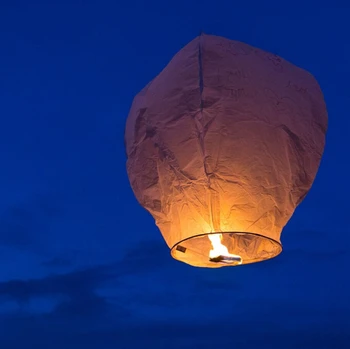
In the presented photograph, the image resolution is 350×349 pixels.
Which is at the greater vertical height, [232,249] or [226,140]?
[226,140]

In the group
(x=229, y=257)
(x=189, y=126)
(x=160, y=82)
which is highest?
(x=160, y=82)

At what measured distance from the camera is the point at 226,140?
1.92m

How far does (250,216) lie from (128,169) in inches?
20.5

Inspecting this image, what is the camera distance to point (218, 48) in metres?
2.04

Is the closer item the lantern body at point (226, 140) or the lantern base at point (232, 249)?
the lantern body at point (226, 140)

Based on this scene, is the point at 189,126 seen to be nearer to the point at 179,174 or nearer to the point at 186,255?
the point at 179,174

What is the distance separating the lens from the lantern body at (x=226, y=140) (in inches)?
75.7

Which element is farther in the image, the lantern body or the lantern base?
the lantern base

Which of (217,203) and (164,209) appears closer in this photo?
(217,203)

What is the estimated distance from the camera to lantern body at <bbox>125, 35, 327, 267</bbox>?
75.7 inches

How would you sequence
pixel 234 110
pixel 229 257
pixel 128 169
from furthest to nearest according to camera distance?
pixel 128 169 < pixel 229 257 < pixel 234 110

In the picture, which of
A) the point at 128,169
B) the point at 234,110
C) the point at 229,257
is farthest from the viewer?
the point at 128,169

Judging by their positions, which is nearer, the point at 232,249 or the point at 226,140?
the point at 226,140

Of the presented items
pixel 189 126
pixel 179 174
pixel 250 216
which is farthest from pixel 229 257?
pixel 189 126
